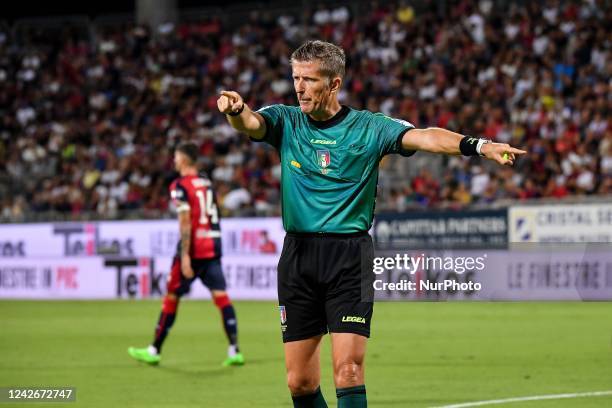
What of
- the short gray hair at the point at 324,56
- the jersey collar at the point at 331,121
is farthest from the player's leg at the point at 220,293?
the short gray hair at the point at 324,56

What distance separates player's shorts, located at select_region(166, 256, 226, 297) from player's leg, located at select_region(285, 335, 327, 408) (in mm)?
6089

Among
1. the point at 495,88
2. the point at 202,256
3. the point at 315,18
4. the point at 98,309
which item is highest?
the point at 315,18

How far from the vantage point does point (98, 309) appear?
2241 cm

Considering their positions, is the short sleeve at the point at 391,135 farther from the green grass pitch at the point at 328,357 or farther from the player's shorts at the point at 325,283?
the green grass pitch at the point at 328,357

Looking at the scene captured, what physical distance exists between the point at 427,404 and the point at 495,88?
17.9 meters

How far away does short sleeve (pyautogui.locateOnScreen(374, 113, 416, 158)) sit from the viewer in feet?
20.3

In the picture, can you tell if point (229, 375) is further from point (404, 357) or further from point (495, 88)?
point (495, 88)

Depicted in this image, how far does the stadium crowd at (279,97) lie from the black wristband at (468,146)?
1666cm

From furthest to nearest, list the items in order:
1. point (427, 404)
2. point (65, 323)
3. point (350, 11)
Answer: point (350, 11), point (65, 323), point (427, 404)

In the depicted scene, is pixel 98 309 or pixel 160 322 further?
pixel 98 309

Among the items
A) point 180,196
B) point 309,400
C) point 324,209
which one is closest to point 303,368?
point 309,400

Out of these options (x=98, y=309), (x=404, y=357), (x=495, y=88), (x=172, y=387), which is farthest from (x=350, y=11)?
(x=172, y=387)

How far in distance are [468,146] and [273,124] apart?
120cm

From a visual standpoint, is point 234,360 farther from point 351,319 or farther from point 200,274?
point 351,319
